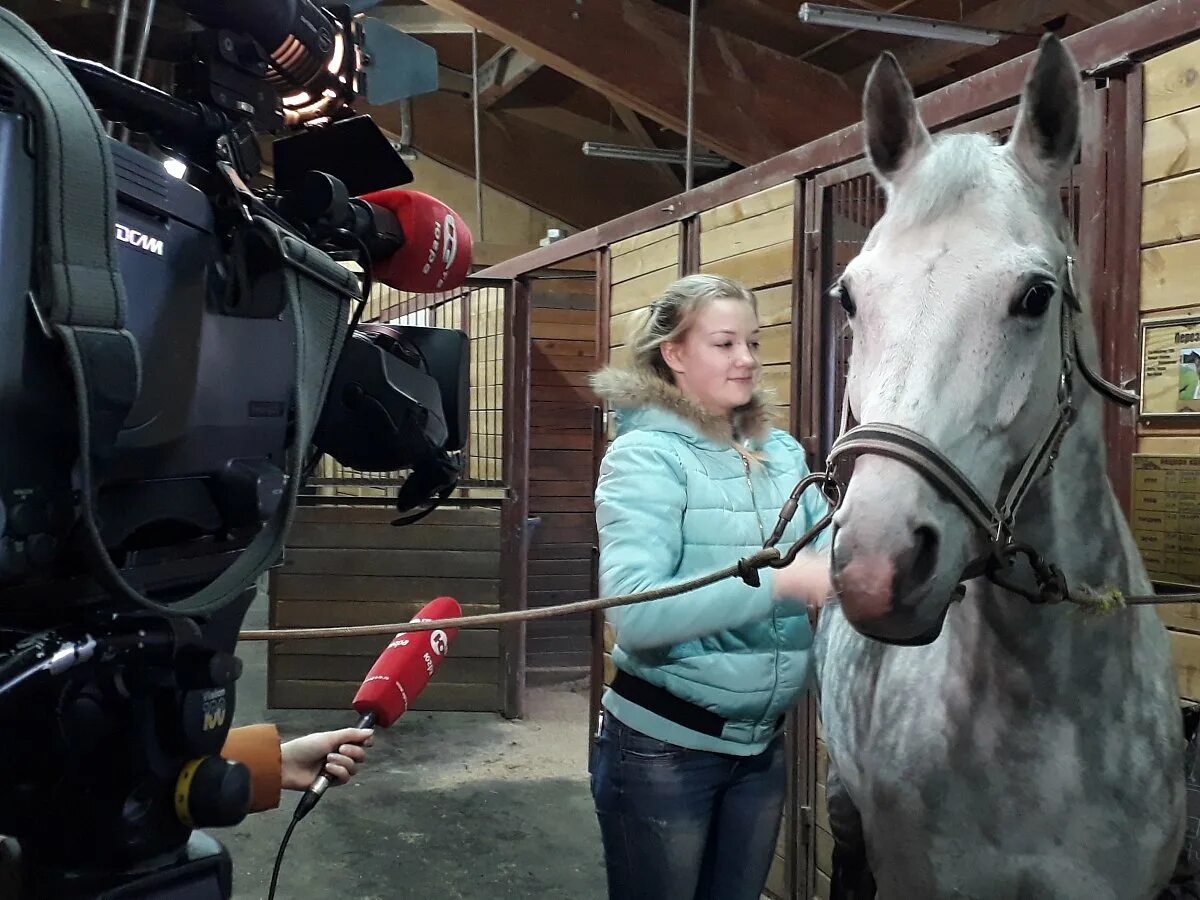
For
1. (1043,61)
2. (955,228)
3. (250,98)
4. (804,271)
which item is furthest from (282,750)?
(804,271)

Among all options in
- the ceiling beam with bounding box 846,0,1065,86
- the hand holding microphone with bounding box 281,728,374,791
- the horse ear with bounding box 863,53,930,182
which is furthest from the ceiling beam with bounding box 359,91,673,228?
the hand holding microphone with bounding box 281,728,374,791

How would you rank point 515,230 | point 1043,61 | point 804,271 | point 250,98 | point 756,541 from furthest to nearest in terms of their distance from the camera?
point 515,230 < point 804,271 < point 756,541 < point 1043,61 < point 250,98

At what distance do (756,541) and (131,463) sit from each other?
0.86 metres

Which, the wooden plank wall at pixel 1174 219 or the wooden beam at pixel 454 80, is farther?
the wooden beam at pixel 454 80

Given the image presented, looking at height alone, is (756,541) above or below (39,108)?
below

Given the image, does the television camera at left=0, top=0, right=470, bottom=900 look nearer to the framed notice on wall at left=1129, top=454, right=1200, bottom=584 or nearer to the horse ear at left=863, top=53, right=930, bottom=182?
the horse ear at left=863, top=53, right=930, bottom=182

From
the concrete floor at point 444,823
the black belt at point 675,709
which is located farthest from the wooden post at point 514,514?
the black belt at point 675,709

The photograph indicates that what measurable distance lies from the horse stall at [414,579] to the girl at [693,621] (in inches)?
108

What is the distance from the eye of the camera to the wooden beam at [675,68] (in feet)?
11.1

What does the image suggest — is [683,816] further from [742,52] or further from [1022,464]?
[742,52]

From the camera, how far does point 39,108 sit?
0.57m

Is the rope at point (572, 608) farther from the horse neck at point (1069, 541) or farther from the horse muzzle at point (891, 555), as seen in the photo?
the horse neck at point (1069, 541)

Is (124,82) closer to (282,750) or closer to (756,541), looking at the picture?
(282,750)

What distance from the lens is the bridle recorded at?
856mm
